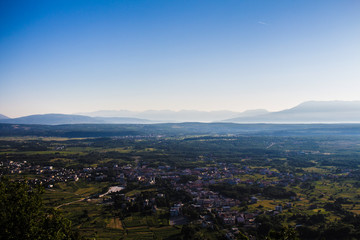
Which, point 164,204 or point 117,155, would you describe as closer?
point 164,204

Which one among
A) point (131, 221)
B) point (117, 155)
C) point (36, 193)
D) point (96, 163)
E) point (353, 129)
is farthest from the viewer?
point (353, 129)

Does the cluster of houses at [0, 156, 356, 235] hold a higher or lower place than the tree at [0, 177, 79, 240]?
lower

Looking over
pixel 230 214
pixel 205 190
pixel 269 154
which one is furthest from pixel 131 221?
pixel 269 154

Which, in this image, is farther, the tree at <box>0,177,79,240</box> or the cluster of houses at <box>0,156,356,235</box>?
the cluster of houses at <box>0,156,356,235</box>

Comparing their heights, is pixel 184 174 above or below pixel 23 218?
below

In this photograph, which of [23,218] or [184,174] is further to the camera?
[184,174]

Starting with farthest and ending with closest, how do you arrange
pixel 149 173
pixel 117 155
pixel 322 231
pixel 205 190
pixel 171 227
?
pixel 117 155 → pixel 149 173 → pixel 205 190 → pixel 171 227 → pixel 322 231

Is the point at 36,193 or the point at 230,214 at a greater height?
the point at 36,193

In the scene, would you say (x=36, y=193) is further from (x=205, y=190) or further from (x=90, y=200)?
(x=205, y=190)
